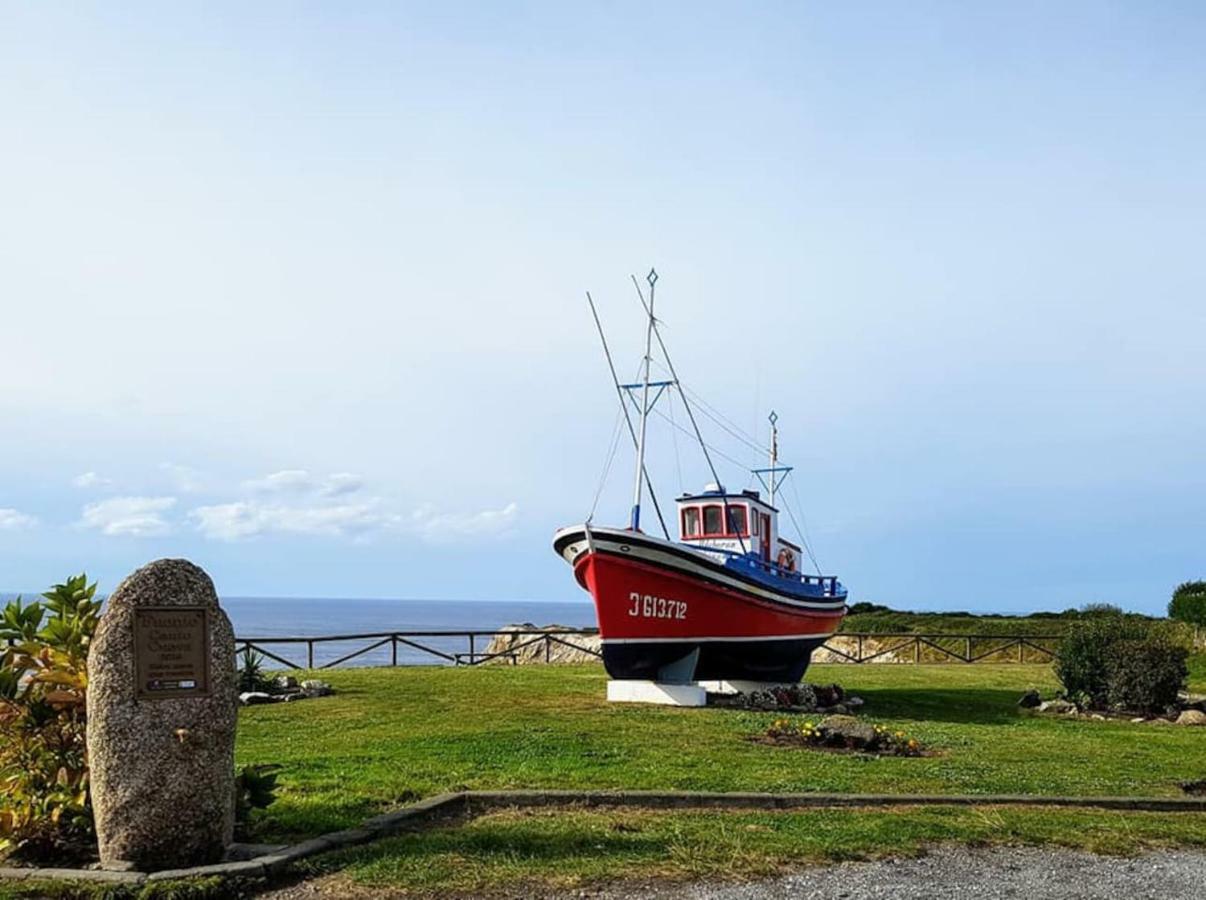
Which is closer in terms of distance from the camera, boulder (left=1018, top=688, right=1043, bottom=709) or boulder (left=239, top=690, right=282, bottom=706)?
boulder (left=239, top=690, right=282, bottom=706)

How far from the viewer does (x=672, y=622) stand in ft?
61.1

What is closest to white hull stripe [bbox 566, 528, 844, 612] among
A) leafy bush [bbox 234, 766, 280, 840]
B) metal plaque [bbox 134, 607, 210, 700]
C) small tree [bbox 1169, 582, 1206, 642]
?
leafy bush [bbox 234, 766, 280, 840]

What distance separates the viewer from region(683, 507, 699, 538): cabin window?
70.5ft

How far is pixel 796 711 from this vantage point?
18469 mm

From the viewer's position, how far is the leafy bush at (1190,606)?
110ft

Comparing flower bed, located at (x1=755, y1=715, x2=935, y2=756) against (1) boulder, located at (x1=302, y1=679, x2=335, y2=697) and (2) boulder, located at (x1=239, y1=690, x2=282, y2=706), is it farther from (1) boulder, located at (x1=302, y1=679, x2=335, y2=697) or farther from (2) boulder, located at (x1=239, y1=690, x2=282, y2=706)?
(1) boulder, located at (x1=302, y1=679, x2=335, y2=697)

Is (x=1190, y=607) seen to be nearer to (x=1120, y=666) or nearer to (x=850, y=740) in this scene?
(x=1120, y=666)

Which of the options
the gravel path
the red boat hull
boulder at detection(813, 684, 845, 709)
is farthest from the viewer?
boulder at detection(813, 684, 845, 709)

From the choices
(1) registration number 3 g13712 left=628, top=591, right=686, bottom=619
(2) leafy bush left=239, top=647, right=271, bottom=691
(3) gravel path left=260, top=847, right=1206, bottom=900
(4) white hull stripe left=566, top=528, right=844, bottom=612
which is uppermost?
(4) white hull stripe left=566, top=528, right=844, bottom=612

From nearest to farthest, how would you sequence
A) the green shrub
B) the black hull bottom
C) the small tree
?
the black hull bottom → the green shrub → the small tree

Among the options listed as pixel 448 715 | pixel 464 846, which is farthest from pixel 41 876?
pixel 448 715

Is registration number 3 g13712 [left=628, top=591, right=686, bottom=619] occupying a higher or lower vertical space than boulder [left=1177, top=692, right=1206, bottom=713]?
higher

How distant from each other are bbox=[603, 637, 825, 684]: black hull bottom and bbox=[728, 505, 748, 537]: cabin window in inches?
80.9

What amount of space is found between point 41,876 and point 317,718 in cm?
916
